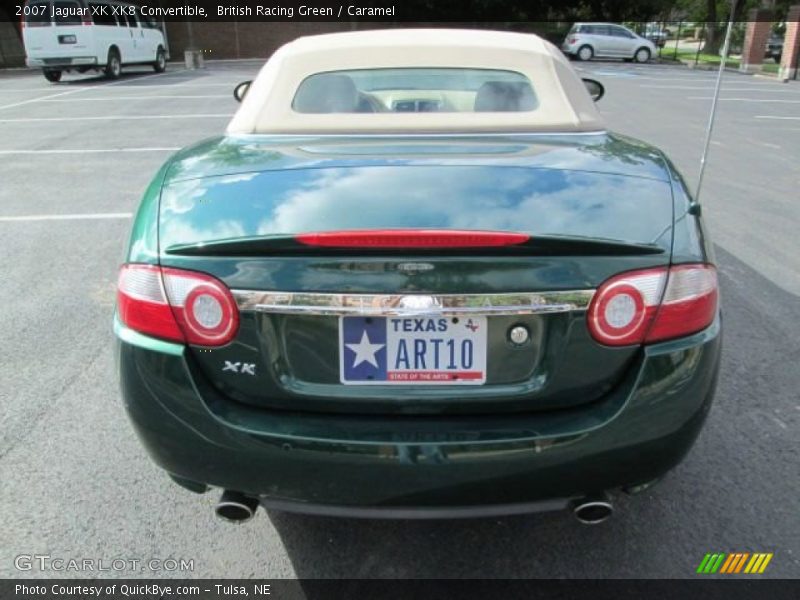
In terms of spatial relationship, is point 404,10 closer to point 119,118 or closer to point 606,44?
point 606,44

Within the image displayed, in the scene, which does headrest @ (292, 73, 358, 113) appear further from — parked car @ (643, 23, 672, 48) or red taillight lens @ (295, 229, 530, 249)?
parked car @ (643, 23, 672, 48)

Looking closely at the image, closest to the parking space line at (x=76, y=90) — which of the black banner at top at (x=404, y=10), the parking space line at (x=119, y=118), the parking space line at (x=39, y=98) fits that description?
the parking space line at (x=39, y=98)

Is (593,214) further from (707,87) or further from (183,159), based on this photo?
(707,87)

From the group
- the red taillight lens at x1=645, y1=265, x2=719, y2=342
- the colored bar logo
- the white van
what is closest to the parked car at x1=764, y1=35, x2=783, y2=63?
the white van

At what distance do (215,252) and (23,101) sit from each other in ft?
54.2

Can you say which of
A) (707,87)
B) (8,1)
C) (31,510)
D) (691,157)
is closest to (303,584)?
(31,510)

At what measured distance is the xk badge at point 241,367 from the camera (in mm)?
1878

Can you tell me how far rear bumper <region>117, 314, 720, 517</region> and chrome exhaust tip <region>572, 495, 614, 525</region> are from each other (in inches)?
1.9

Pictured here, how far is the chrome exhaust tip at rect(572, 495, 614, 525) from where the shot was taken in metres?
1.98

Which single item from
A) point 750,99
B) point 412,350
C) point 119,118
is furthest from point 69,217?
point 750,99

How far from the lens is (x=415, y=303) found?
70.4 inches

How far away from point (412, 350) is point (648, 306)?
66 cm

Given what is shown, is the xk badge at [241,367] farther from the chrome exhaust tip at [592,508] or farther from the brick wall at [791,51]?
the brick wall at [791,51]

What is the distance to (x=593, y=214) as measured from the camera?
1.90 m
